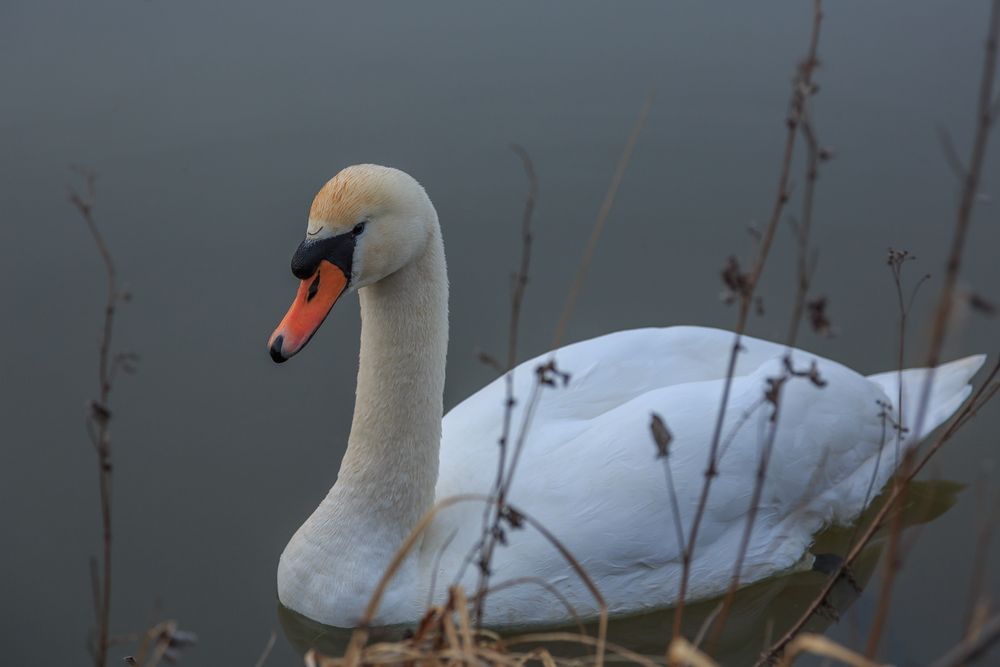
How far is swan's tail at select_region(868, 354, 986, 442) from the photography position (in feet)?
16.5

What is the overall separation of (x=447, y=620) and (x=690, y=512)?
1683 millimetres

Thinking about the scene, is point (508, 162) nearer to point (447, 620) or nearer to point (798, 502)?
point (798, 502)

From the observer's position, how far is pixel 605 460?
426 centimetres

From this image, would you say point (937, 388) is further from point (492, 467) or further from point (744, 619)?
point (492, 467)

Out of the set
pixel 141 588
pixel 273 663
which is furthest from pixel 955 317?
pixel 141 588

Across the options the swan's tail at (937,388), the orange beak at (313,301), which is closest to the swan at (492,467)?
the orange beak at (313,301)

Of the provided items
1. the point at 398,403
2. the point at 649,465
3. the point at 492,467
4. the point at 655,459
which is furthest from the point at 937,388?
the point at 398,403

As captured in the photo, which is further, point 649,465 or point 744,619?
point 744,619

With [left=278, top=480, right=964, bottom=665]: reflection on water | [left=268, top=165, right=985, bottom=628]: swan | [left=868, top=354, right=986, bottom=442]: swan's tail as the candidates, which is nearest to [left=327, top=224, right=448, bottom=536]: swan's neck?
[left=268, top=165, right=985, bottom=628]: swan

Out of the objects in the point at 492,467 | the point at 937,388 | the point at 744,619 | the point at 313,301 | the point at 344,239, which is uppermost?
the point at 344,239

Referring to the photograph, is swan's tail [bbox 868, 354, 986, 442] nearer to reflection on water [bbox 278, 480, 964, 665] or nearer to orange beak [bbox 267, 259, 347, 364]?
reflection on water [bbox 278, 480, 964, 665]

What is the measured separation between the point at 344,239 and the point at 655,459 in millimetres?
1162

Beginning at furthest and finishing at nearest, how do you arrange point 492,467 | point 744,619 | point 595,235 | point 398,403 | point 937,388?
point 937,388 → point 744,619 → point 492,467 → point 398,403 → point 595,235

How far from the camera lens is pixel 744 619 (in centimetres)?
451
